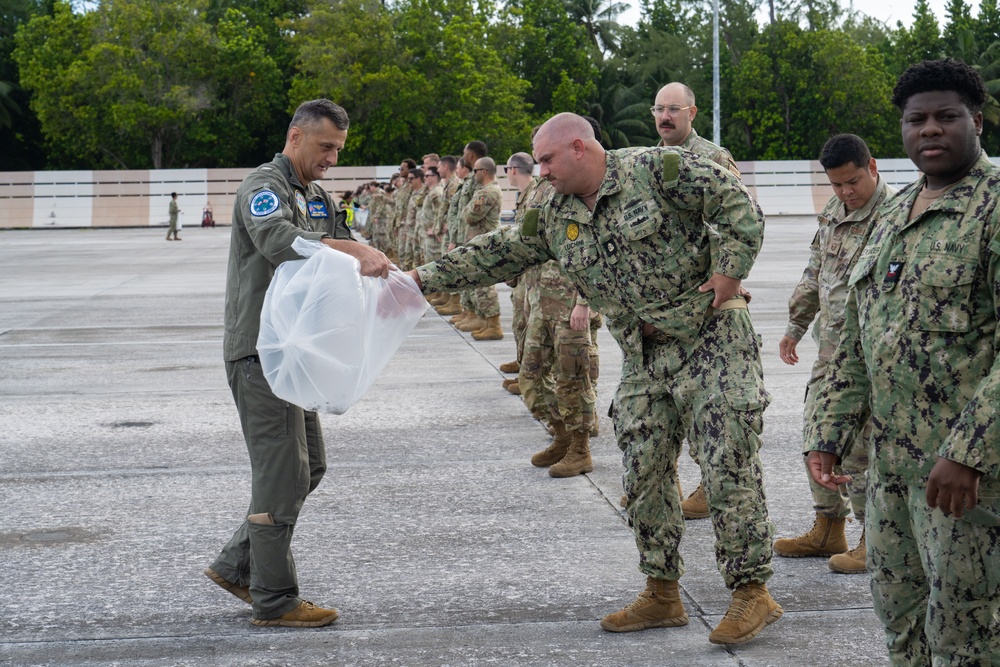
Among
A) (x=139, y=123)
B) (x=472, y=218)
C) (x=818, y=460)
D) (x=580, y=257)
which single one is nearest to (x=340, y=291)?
(x=580, y=257)

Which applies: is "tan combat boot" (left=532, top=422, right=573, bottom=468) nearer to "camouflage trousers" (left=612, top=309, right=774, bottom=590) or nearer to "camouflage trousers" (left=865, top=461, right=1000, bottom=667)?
"camouflage trousers" (left=612, top=309, right=774, bottom=590)

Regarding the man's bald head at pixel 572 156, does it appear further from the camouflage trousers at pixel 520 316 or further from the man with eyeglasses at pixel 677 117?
the camouflage trousers at pixel 520 316

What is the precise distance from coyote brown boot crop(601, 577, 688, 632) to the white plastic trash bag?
1.28 m

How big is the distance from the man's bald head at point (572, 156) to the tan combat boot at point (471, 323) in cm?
876

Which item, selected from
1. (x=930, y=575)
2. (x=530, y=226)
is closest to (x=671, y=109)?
(x=530, y=226)

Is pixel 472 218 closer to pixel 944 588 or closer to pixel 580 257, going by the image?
pixel 580 257

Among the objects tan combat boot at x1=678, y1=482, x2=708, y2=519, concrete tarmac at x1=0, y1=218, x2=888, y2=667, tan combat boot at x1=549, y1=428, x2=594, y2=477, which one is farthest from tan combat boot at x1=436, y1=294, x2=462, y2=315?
tan combat boot at x1=678, y1=482, x2=708, y2=519

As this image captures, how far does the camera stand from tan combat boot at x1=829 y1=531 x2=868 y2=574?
5.00 meters

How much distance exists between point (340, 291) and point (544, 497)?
2433mm

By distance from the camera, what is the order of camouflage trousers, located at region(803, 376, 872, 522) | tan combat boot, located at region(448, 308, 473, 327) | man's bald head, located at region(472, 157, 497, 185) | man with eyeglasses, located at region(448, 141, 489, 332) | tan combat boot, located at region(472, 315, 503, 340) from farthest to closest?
tan combat boot, located at region(448, 308, 473, 327)
tan combat boot, located at region(472, 315, 503, 340)
man with eyeglasses, located at region(448, 141, 489, 332)
man's bald head, located at region(472, 157, 497, 185)
camouflage trousers, located at region(803, 376, 872, 522)

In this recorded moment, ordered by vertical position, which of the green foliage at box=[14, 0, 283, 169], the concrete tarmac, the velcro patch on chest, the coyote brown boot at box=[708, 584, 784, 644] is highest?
the green foliage at box=[14, 0, 283, 169]

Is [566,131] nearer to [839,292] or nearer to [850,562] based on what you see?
[839,292]

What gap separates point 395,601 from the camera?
4.74 metres

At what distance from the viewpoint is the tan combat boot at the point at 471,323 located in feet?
43.8
